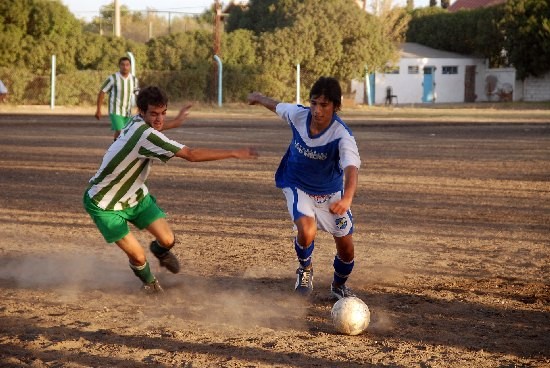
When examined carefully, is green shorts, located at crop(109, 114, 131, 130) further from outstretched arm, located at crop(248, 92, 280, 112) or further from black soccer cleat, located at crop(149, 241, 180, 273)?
black soccer cleat, located at crop(149, 241, 180, 273)

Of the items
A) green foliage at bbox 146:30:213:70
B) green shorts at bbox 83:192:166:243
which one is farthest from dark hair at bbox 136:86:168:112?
green foliage at bbox 146:30:213:70

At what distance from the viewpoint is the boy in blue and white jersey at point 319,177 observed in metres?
6.36

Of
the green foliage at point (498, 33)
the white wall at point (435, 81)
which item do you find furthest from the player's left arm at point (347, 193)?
the white wall at point (435, 81)

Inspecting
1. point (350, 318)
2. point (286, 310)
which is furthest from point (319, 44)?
point (350, 318)

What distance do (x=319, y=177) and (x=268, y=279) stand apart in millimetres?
1197

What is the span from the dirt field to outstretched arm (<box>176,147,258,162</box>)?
114cm

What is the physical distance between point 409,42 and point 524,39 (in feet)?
60.3

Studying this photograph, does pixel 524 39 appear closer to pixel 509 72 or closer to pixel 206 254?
pixel 509 72

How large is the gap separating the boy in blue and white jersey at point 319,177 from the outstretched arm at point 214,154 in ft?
1.91

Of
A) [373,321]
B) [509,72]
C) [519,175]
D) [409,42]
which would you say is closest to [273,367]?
[373,321]

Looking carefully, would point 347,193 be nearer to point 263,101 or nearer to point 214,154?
point 214,154

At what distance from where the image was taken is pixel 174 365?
16.2ft

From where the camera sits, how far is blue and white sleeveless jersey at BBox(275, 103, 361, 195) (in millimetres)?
6379

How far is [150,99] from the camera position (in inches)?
257
